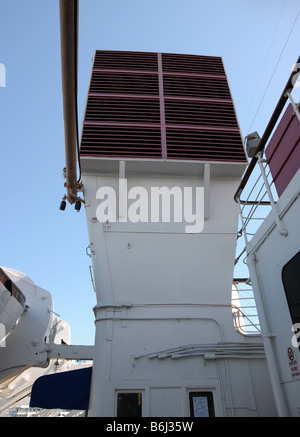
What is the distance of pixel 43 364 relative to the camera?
762cm

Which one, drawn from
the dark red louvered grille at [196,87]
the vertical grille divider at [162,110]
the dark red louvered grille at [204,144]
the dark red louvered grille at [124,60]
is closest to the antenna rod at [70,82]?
the vertical grille divider at [162,110]

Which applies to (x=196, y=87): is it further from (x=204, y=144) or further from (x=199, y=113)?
(x=204, y=144)

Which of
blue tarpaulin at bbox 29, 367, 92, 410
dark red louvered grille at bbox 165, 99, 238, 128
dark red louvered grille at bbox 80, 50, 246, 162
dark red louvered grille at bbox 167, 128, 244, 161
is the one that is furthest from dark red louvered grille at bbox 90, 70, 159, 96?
blue tarpaulin at bbox 29, 367, 92, 410

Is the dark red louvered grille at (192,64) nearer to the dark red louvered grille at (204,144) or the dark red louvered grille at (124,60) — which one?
the dark red louvered grille at (124,60)

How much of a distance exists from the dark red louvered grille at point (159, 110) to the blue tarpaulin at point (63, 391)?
3712 mm

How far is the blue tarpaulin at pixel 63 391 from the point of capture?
182 inches

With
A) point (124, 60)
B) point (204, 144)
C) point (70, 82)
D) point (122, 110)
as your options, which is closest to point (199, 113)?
point (204, 144)

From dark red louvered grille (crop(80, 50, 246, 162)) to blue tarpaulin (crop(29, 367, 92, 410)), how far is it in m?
3.71

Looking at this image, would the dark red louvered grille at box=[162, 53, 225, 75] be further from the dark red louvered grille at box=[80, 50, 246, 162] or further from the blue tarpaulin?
the blue tarpaulin

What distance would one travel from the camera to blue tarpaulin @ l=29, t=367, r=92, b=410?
4.62 metres

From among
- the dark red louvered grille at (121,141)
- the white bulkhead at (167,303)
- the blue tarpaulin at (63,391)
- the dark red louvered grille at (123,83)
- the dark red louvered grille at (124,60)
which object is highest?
the dark red louvered grille at (124,60)

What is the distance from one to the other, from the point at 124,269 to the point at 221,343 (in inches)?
76.7

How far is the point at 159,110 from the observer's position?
6.39m
